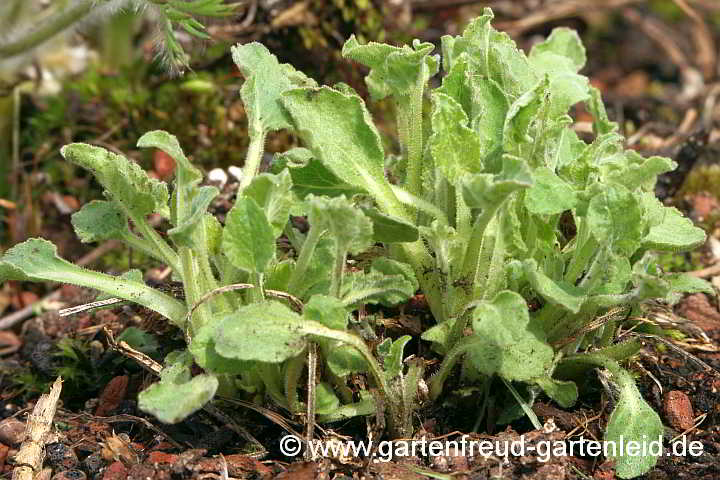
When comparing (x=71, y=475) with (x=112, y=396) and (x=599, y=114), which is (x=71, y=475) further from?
(x=599, y=114)

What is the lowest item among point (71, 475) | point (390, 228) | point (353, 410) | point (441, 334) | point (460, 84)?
point (71, 475)

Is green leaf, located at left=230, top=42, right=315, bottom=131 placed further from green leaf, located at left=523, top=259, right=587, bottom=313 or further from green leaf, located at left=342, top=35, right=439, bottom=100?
green leaf, located at left=523, top=259, right=587, bottom=313

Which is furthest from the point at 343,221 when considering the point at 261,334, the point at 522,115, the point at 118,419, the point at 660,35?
the point at 660,35

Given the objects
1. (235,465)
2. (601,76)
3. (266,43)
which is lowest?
(601,76)

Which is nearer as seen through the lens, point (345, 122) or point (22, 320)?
point (345, 122)

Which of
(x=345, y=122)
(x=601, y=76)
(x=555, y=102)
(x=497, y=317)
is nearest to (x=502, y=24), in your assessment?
(x=601, y=76)

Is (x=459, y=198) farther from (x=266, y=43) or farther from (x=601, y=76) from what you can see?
(x=601, y=76)
